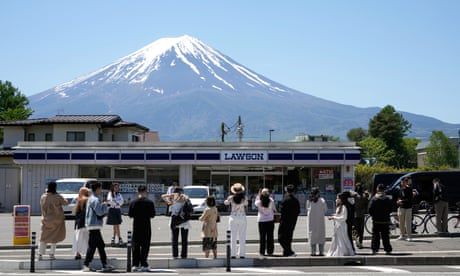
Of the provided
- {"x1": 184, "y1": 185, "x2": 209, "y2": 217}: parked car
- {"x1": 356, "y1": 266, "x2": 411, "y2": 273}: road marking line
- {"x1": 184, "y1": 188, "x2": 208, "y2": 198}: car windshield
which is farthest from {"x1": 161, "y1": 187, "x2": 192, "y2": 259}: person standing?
{"x1": 184, "y1": 188, "x2": 208, "y2": 198}: car windshield

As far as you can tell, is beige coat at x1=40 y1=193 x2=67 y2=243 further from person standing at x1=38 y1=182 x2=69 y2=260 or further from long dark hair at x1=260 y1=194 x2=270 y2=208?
long dark hair at x1=260 y1=194 x2=270 y2=208

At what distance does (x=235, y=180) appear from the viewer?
41125 millimetres

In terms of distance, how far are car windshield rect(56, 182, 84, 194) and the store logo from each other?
355 inches

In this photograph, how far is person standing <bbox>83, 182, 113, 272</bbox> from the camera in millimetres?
14711

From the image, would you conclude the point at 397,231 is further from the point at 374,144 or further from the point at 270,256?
the point at 374,144

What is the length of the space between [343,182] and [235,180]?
608cm

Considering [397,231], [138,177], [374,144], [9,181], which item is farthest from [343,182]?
[374,144]

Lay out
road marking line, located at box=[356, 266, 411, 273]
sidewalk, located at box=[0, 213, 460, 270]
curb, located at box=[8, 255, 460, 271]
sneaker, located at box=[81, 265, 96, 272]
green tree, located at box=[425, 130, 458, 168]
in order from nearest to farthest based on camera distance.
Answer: road marking line, located at box=[356, 266, 411, 273] < sneaker, located at box=[81, 265, 96, 272] < curb, located at box=[8, 255, 460, 271] < sidewalk, located at box=[0, 213, 460, 270] < green tree, located at box=[425, 130, 458, 168]

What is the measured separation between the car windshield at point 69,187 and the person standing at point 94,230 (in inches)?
774

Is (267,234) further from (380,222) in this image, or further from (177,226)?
(380,222)

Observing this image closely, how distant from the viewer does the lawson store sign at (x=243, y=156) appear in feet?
132

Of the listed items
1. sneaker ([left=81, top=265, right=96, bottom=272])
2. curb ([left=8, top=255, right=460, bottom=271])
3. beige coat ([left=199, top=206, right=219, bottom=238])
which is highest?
beige coat ([left=199, top=206, right=219, bottom=238])

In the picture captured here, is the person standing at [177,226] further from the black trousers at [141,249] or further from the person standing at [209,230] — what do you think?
the black trousers at [141,249]

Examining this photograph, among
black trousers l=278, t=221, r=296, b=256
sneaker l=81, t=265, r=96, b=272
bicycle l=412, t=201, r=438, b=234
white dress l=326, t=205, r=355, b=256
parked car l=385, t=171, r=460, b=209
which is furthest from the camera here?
parked car l=385, t=171, r=460, b=209
